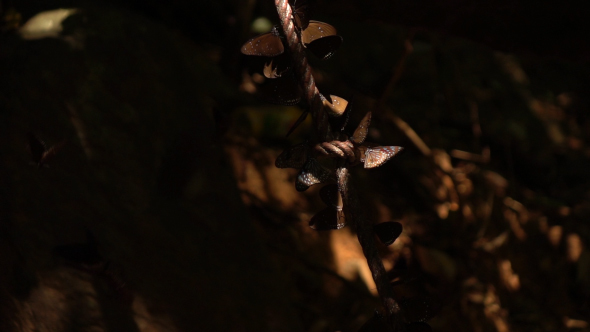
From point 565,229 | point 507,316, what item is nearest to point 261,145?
point 507,316

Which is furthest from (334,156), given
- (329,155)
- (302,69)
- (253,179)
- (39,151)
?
(253,179)

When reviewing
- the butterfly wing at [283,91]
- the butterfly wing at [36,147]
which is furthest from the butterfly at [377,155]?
the butterfly wing at [36,147]

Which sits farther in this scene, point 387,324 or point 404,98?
point 404,98

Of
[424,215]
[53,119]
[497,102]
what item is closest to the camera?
[53,119]

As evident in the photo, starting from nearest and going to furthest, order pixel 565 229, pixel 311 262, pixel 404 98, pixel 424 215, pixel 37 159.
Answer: pixel 37 159 < pixel 311 262 < pixel 424 215 < pixel 565 229 < pixel 404 98

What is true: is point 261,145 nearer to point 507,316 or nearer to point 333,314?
point 333,314

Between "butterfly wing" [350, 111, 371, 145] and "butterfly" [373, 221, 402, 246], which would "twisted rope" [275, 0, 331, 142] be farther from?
"butterfly" [373, 221, 402, 246]

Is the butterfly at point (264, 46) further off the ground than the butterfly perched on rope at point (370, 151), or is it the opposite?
the butterfly at point (264, 46)

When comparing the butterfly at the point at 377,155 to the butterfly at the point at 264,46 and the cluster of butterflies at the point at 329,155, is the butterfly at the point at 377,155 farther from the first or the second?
the butterfly at the point at 264,46
